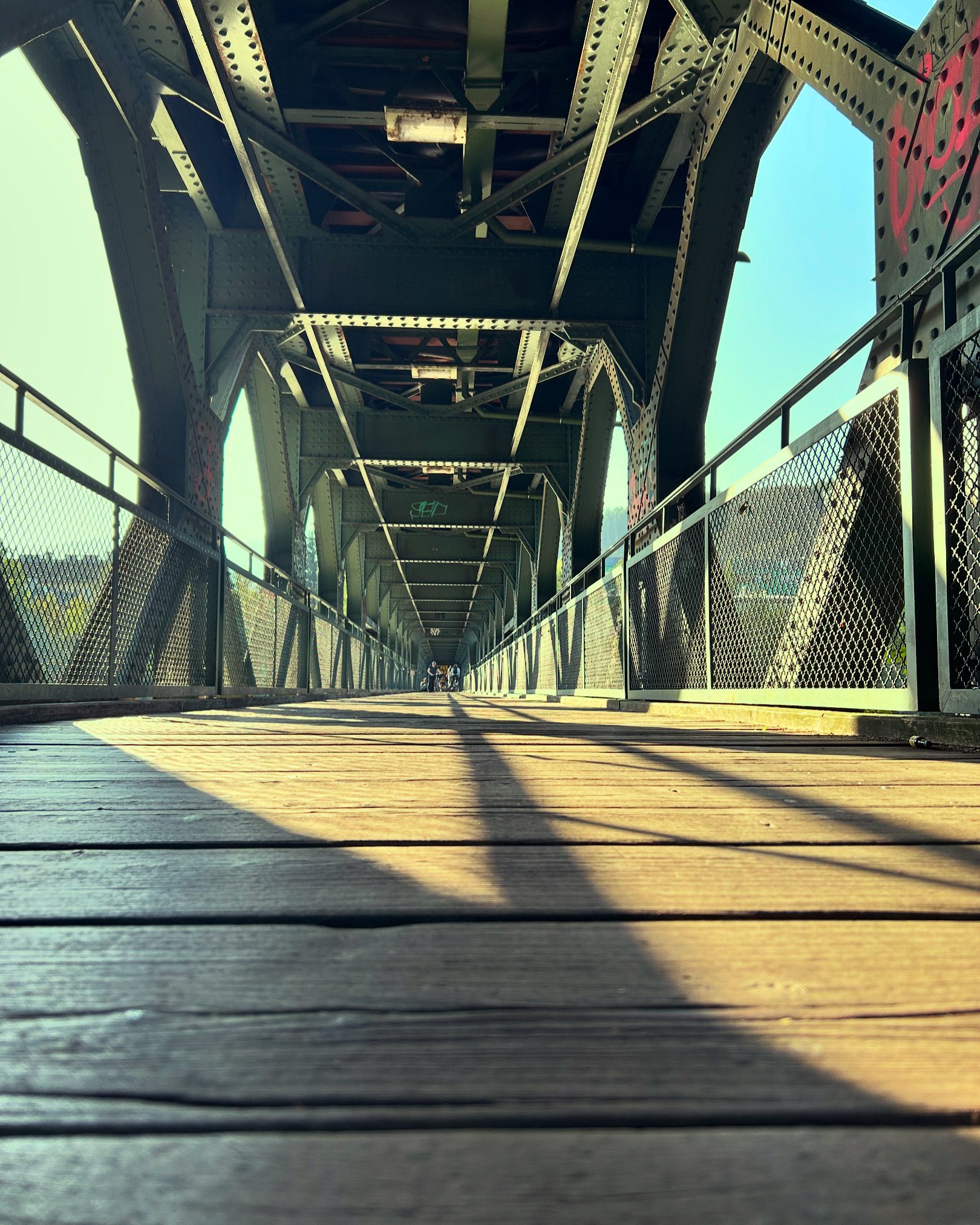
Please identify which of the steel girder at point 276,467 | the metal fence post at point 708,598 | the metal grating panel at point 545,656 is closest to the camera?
the metal fence post at point 708,598

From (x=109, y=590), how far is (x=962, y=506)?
4009 mm

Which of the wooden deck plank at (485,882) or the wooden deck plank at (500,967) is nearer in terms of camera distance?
the wooden deck plank at (500,967)

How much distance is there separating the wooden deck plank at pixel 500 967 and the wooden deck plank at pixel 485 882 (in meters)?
0.05

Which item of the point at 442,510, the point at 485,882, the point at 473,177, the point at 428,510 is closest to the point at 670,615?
the point at 473,177

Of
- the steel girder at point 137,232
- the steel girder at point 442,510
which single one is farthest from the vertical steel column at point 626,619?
the steel girder at point 442,510

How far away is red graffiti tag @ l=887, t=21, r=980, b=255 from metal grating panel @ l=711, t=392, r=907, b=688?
0.75 m

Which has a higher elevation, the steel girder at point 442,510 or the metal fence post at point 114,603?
the steel girder at point 442,510

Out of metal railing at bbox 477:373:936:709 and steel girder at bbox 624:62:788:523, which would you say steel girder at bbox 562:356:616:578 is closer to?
steel girder at bbox 624:62:788:523

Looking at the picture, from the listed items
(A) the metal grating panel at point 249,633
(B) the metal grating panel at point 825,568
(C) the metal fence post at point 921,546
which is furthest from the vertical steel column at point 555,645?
(C) the metal fence post at point 921,546

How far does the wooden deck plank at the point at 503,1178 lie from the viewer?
0.48 metres

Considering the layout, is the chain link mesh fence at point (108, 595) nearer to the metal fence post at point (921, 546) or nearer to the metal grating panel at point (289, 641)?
the metal grating panel at point (289, 641)

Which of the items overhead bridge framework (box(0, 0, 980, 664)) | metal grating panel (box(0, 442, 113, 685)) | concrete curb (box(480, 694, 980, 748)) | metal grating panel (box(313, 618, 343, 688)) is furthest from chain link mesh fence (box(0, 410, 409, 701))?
metal grating panel (box(313, 618, 343, 688))

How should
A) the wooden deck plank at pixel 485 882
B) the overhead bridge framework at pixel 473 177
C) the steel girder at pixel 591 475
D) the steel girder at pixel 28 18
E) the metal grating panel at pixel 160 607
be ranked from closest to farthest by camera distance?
the wooden deck plank at pixel 485 882 < the steel girder at pixel 28 18 < the overhead bridge framework at pixel 473 177 < the metal grating panel at pixel 160 607 < the steel girder at pixel 591 475

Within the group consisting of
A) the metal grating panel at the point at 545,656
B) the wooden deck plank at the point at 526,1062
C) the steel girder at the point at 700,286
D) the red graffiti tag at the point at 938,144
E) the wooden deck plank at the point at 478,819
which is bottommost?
the wooden deck plank at the point at 526,1062
